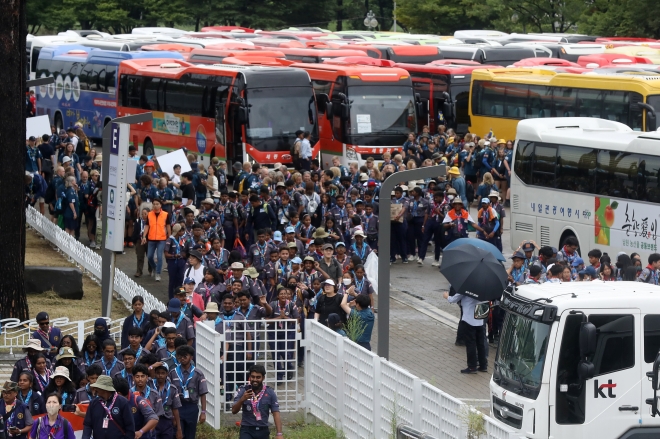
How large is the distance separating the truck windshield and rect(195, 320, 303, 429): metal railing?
3255 millimetres

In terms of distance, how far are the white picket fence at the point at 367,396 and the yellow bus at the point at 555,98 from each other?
16.4 meters

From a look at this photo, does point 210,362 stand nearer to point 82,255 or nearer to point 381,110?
point 82,255

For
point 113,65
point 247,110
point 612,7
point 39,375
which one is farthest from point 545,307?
point 612,7

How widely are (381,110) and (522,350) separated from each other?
21122 mm

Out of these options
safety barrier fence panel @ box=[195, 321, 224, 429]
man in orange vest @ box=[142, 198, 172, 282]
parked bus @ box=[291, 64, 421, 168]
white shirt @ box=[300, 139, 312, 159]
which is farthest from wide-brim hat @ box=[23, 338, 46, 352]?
→ parked bus @ box=[291, 64, 421, 168]

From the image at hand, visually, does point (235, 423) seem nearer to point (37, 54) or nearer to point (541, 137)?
point (541, 137)

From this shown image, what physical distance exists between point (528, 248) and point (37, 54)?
34.4 metres

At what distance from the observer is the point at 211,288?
53.4 feet

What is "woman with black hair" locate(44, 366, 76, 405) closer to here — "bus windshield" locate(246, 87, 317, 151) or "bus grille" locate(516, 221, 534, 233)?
"bus grille" locate(516, 221, 534, 233)

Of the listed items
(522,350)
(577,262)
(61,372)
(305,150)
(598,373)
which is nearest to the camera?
(598,373)

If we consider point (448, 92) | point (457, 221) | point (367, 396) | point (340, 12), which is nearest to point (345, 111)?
point (448, 92)

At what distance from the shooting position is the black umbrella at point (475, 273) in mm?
15797

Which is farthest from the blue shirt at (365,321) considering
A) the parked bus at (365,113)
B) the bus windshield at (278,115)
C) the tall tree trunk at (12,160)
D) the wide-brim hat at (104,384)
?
the parked bus at (365,113)

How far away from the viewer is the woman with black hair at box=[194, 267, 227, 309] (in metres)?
16.0
